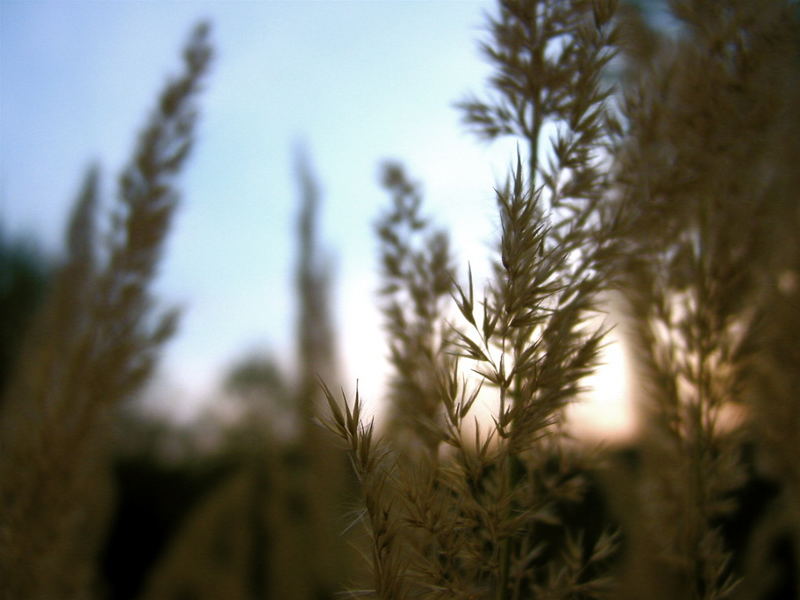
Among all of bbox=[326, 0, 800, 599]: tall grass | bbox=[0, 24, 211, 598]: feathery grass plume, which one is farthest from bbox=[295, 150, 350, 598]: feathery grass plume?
bbox=[326, 0, 800, 599]: tall grass

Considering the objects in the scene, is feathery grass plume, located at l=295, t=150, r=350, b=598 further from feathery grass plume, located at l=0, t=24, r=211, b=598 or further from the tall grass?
the tall grass

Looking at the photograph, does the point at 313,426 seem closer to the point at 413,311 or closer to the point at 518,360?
the point at 413,311

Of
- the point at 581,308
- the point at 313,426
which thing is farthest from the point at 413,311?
the point at 313,426

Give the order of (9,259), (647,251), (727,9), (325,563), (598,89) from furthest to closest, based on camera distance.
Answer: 1. (9,259)
2. (325,563)
3. (727,9)
4. (647,251)
5. (598,89)

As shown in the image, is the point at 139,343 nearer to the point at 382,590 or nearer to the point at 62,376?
the point at 62,376

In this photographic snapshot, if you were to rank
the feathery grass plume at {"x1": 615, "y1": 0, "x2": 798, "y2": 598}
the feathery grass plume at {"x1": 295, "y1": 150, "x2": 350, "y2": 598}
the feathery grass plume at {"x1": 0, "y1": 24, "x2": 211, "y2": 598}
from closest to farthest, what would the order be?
1. the feathery grass plume at {"x1": 615, "y1": 0, "x2": 798, "y2": 598}
2. the feathery grass plume at {"x1": 0, "y1": 24, "x2": 211, "y2": 598}
3. the feathery grass plume at {"x1": 295, "y1": 150, "x2": 350, "y2": 598}

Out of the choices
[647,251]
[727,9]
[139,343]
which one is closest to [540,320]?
[647,251]
